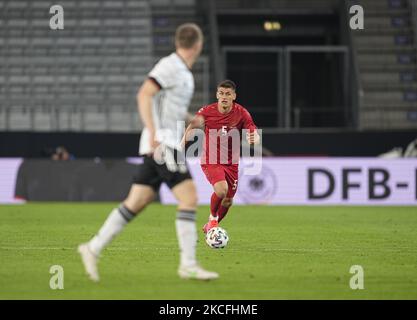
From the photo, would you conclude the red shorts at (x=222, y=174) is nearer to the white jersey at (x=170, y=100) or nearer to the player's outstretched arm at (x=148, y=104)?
the white jersey at (x=170, y=100)

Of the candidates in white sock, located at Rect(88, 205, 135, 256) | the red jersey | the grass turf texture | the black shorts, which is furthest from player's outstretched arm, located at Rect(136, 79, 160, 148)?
the red jersey

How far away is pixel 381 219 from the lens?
59.8 feet

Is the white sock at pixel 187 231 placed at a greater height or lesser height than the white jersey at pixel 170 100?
lesser

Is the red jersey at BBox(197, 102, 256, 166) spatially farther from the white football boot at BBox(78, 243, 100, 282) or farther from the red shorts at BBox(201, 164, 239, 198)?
the white football boot at BBox(78, 243, 100, 282)

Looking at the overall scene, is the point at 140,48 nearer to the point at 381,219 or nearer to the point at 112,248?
the point at 381,219

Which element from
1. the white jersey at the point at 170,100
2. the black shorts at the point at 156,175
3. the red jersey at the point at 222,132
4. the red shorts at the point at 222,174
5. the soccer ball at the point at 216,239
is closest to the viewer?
the white jersey at the point at 170,100

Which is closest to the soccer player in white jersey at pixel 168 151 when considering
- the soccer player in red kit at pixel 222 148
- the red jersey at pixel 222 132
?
the soccer player in red kit at pixel 222 148

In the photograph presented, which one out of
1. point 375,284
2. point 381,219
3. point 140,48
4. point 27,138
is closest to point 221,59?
point 140,48

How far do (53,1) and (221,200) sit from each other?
1829cm

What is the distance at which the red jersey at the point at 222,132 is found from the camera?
1266 cm

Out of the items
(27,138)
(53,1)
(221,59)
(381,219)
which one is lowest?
(381,219)

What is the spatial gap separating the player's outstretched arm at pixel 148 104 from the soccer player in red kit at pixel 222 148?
4060 mm

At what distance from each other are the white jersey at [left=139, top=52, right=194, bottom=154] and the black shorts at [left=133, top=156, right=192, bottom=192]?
0.19 meters

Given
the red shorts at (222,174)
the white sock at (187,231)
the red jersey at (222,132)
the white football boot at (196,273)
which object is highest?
the red jersey at (222,132)
